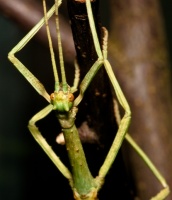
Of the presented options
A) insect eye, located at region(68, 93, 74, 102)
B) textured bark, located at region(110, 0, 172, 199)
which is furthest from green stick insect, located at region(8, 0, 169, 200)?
textured bark, located at region(110, 0, 172, 199)

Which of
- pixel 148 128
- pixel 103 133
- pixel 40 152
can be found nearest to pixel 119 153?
pixel 103 133

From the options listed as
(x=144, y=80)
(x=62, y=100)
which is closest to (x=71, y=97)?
(x=62, y=100)

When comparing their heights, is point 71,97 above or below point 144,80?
above

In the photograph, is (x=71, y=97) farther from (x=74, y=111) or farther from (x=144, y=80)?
(x=144, y=80)

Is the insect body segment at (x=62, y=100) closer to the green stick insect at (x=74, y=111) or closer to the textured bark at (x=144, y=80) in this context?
the green stick insect at (x=74, y=111)

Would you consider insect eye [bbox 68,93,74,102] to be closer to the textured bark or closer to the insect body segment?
the insect body segment

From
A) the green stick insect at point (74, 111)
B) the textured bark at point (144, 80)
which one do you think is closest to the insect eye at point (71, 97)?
the green stick insect at point (74, 111)

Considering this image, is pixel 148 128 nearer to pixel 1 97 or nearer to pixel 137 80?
pixel 137 80

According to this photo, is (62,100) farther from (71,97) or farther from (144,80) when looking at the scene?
(144,80)

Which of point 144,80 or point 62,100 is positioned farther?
point 144,80
